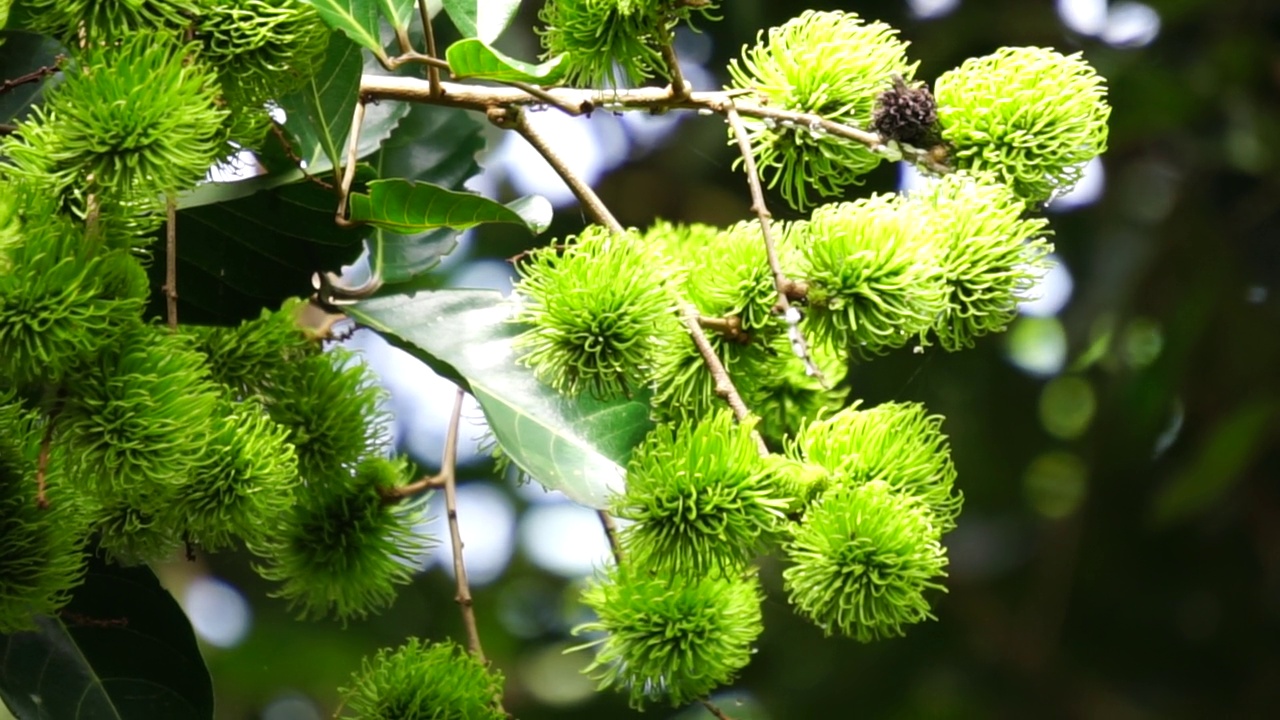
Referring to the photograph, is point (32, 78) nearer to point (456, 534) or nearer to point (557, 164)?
point (557, 164)

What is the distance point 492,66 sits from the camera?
0.96 metres

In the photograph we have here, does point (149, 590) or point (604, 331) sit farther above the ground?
point (604, 331)

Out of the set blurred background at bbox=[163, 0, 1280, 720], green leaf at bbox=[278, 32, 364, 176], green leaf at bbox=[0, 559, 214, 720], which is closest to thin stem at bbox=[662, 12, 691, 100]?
green leaf at bbox=[278, 32, 364, 176]

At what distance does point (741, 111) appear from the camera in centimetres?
103

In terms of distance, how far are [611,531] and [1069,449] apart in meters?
2.30

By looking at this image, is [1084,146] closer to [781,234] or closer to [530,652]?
[781,234]

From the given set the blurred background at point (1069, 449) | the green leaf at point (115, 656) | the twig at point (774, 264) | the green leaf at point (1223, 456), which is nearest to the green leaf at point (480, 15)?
the twig at point (774, 264)

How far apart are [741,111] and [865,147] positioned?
94 millimetres

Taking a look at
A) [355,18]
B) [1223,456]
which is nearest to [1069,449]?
[1223,456]

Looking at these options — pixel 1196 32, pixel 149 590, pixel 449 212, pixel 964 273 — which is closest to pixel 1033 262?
pixel 964 273

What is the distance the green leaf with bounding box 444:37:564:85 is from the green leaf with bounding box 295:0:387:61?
56 millimetres

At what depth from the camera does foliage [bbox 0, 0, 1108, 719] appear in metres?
0.86

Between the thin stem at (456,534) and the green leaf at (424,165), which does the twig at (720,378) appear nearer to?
the thin stem at (456,534)

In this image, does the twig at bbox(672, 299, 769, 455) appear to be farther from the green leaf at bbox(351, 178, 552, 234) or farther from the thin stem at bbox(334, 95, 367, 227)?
the thin stem at bbox(334, 95, 367, 227)
